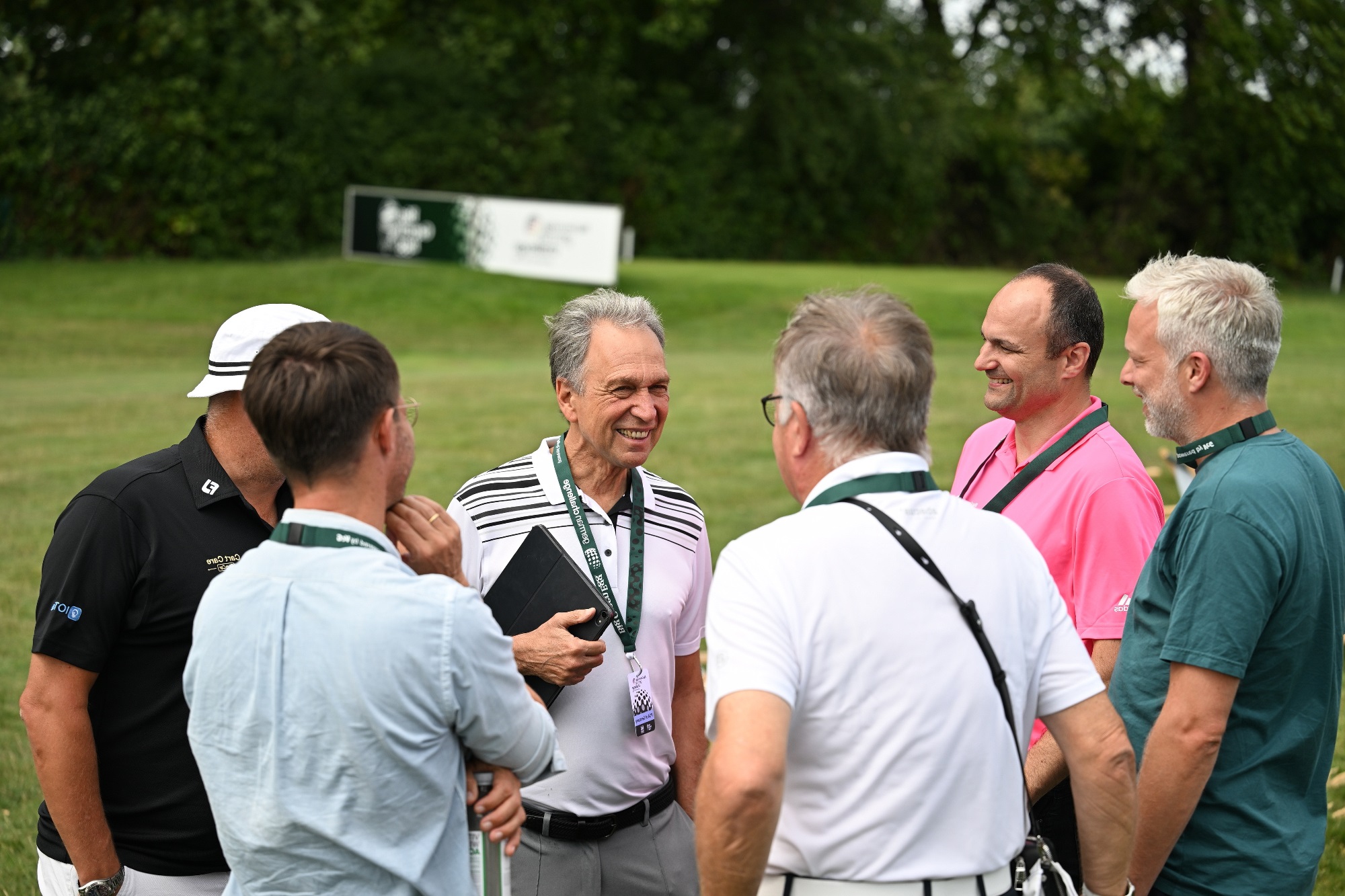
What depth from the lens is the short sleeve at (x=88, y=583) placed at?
282cm

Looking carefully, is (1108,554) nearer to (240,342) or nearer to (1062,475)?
(1062,475)

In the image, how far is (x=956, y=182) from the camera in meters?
46.4

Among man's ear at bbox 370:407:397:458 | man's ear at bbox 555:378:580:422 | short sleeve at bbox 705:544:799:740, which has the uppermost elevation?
man's ear at bbox 370:407:397:458

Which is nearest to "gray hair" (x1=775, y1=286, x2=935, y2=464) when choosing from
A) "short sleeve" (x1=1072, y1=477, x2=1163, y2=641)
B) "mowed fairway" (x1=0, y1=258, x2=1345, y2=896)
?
"mowed fairway" (x1=0, y1=258, x2=1345, y2=896)

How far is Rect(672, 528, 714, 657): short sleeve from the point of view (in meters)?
3.64

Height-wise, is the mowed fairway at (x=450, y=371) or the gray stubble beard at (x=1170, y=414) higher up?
the gray stubble beard at (x=1170, y=414)

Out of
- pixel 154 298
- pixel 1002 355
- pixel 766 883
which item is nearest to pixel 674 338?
pixel 154 298

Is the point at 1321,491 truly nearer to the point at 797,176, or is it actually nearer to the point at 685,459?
the point at 685,459

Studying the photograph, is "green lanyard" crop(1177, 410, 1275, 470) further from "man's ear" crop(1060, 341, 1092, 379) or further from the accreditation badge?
the accreditation badge

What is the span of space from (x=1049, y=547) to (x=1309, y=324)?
26083mm

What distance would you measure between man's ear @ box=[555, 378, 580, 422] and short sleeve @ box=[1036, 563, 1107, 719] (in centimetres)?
168

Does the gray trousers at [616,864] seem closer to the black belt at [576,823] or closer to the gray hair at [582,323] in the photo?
the black belt at [576,823]

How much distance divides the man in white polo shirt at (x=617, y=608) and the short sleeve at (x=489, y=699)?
2.40 feet

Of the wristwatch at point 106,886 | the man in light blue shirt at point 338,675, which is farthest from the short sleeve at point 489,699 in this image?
the wristwatch at point 106,886
